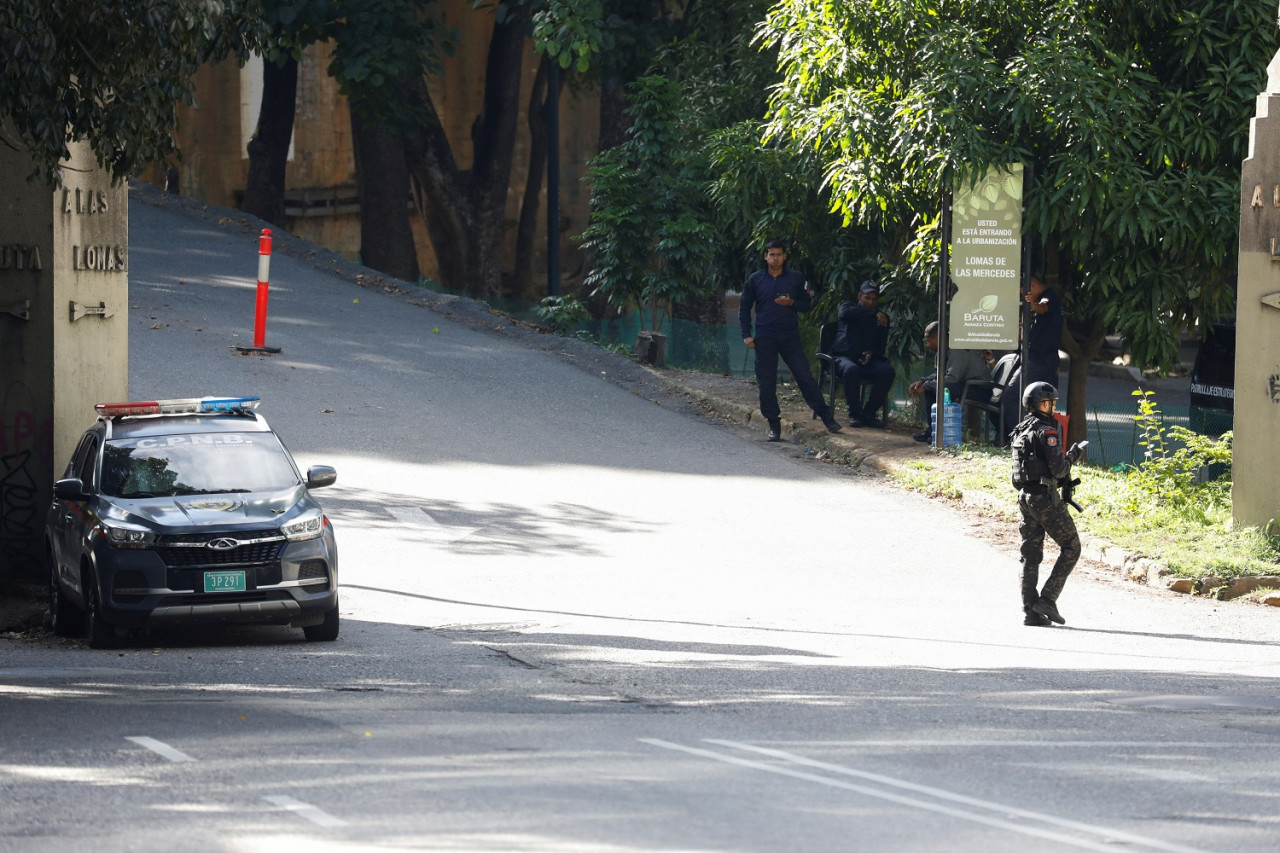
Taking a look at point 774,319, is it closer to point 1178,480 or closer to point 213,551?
point 1178,480

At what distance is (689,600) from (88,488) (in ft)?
14.5

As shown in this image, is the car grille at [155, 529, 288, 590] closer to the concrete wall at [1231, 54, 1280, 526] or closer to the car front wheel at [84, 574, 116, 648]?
the car front wheel at [84, 574, 116, 648]

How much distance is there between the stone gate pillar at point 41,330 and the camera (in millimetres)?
12766

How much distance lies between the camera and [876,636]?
11.2 meters

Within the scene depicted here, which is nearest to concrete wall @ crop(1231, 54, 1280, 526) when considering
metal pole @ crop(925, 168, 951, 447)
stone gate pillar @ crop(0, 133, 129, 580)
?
metal pole @ crop(925, 168, 951, 447)

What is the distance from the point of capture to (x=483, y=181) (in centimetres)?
3394

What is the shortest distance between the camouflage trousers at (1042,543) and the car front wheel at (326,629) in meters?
4.79

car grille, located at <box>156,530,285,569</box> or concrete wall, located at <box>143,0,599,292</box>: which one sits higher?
concrete wall, located at <box>143,0,599,292</box>

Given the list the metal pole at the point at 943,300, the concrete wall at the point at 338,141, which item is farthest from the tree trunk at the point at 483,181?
the metal pole at the point at 943,300

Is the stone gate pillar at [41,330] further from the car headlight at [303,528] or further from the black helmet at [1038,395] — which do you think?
the black helmet at [1038,395]

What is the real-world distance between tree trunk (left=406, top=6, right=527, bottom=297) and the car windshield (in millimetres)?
22192

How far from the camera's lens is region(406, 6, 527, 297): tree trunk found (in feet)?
109

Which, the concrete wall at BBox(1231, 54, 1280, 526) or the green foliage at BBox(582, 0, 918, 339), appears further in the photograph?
the green foliage at BBox(582, 0, 918, 339)

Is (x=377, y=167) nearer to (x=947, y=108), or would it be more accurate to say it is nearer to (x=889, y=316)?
(x=889, y=316)
